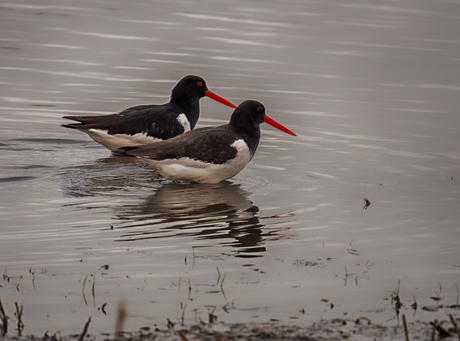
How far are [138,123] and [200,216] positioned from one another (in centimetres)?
335

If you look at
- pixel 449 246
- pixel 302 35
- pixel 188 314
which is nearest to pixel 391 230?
pixel 449 246

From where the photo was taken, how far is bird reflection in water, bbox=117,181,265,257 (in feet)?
25.3

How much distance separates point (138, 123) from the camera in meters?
11.5

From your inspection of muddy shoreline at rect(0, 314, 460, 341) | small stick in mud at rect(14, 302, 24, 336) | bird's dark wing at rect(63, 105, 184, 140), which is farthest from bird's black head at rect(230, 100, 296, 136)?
small stick in mud at rect(14, 302, 24, 336)

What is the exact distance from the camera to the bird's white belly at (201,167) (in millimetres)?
10008

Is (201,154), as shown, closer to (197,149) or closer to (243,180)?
(197,149)

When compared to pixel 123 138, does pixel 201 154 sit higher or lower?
lower

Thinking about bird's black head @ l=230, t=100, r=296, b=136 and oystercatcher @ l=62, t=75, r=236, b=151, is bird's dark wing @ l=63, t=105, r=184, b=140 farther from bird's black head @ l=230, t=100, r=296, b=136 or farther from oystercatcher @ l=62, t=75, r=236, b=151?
bird's black head @ l=230, t=100, r=296, b=136

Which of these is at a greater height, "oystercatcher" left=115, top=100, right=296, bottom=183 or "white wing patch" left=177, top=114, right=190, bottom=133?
"white wing patch" left=177, top=114, right=190, bottom=133

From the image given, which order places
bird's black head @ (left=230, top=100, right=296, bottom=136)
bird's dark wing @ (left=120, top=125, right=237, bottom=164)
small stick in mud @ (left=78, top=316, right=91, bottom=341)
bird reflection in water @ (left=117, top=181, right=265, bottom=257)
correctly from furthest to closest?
bird's black head @ (left=230, top=100, right=296, bottom=136)
bird's dark wing @ (left=120, top=125, right=237, bottom=164)
bird reflection in water @ (left=117, top=181, right=265, bottom=257)
small stick in mud @ (left=78, top=316, right=91, bottom=341)

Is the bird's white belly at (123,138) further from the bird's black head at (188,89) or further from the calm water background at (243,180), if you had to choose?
the bird's black head at (188,89)

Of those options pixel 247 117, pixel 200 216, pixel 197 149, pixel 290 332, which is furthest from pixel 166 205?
pixel 290 332

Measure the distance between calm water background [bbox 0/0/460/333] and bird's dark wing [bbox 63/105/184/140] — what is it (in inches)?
19.0

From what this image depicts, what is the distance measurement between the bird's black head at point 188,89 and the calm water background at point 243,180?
1372 mm
